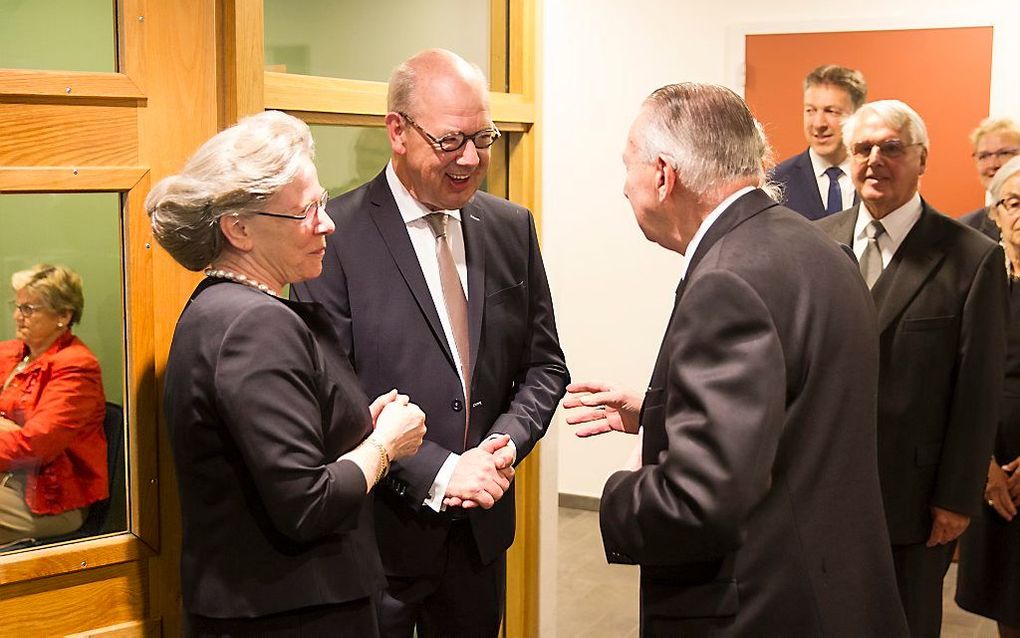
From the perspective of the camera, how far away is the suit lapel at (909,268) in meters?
2.89

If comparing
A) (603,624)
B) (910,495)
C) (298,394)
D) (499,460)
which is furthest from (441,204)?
(603,624)

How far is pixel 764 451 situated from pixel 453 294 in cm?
104

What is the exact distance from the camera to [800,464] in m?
1.88

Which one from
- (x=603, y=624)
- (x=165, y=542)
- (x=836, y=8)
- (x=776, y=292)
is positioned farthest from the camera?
(x=836, y=8)

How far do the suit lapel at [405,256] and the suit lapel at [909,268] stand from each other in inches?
46.5

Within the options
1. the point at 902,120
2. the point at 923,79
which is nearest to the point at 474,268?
the point at 902,120

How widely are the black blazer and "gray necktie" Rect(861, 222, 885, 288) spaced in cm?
165

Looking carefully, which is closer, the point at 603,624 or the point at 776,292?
the point at 776,292

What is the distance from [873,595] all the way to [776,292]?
0.58 m

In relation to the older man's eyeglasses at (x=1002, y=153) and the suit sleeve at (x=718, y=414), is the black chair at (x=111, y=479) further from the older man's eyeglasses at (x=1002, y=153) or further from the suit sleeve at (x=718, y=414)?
the older man's eyeglasses at (x=1002, y=153)

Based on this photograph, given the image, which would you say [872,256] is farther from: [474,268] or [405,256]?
[405,256]

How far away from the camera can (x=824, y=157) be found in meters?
4.29

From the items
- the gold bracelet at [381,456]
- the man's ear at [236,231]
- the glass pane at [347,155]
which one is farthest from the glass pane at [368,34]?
the gold bracelet at [381,456]

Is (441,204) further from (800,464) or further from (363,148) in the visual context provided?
(800,464)
